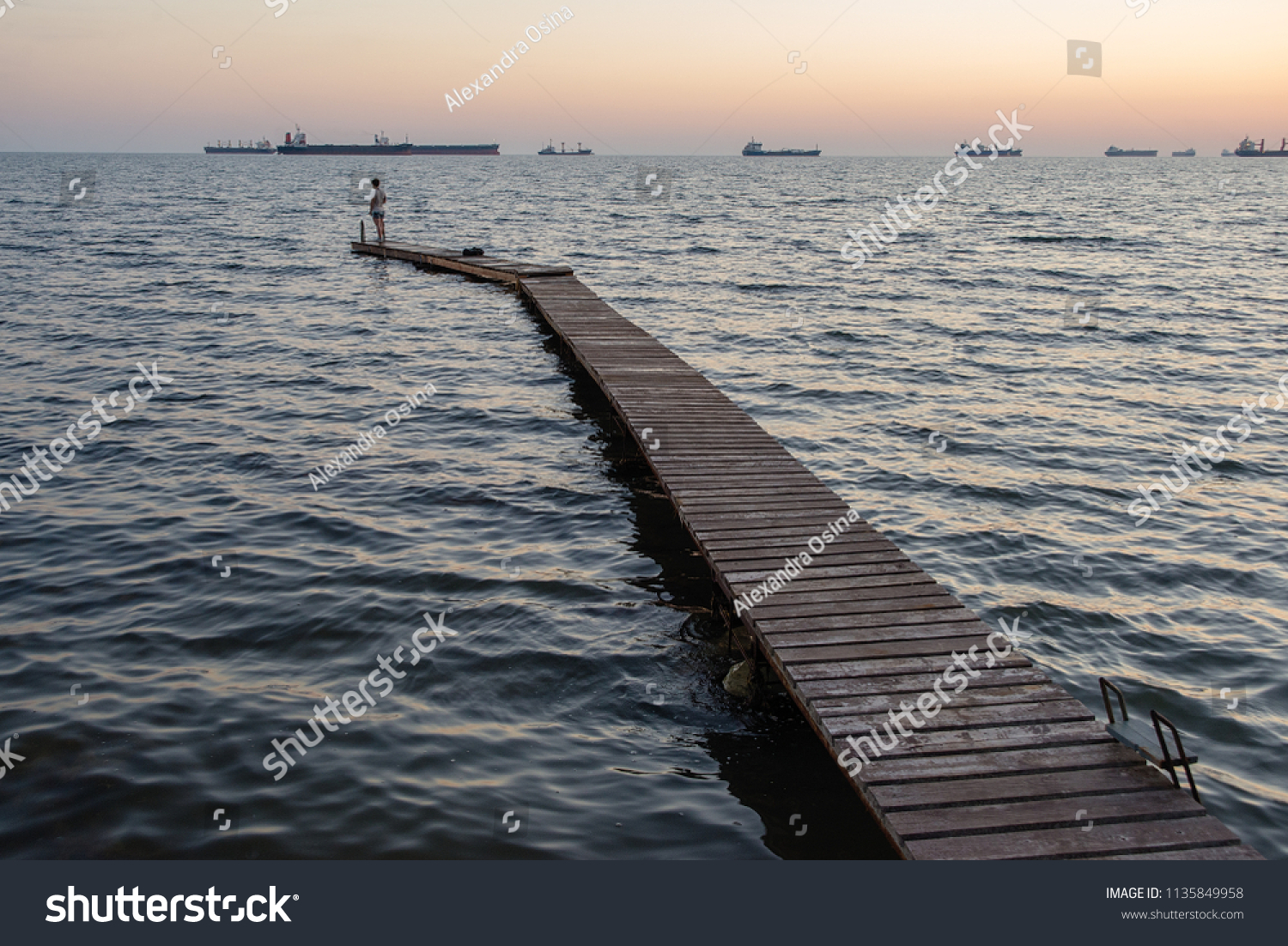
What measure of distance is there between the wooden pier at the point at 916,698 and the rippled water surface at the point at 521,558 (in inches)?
A: 31.8

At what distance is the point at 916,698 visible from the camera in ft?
19.6

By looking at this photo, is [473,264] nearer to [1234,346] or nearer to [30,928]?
[1234,346]

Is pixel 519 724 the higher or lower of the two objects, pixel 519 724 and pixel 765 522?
the lower

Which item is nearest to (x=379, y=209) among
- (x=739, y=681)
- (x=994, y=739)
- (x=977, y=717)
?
(x=739, y=681)

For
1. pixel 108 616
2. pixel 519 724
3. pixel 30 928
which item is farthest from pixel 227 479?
pixel 30 928

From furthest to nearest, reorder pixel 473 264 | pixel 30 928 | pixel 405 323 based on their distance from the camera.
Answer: pixel 473 264
pixel 405 323
pixel 30 928

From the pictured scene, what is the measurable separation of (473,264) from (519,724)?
25954mm

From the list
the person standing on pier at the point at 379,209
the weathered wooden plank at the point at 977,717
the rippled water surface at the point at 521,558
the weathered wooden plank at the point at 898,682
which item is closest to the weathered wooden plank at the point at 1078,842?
the weathered wooden plank at the point at 977,717

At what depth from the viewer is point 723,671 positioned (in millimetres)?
7898

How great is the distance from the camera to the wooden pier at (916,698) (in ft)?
15.8

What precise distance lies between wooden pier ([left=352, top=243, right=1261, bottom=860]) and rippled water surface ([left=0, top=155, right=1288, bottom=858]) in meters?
0.81

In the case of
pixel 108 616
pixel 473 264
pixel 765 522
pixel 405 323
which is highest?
pixel 473 264

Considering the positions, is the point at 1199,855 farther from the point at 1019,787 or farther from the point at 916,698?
the point at 916,698

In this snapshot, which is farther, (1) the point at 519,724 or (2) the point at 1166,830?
(1) the point at 519,724
